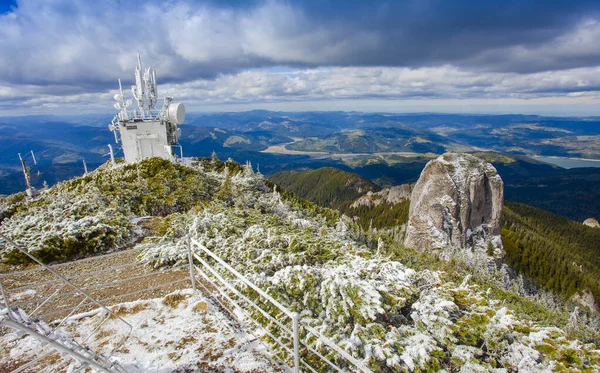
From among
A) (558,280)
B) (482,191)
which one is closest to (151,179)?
(482,191)

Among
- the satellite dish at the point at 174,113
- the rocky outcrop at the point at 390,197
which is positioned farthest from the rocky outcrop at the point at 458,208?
the rocky outcrop at the point at 390,197

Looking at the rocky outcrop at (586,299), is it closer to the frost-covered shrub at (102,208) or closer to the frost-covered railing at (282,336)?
the frost-covered shrub at (102,208)

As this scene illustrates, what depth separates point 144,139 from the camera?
29844 mm

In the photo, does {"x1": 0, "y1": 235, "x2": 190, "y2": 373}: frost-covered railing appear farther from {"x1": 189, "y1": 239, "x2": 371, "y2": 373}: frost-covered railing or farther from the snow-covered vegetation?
{"x1": 189, "y1": 239, "x2": 371, "y2": 373}: frost-covered railing

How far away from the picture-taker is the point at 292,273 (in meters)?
7.58

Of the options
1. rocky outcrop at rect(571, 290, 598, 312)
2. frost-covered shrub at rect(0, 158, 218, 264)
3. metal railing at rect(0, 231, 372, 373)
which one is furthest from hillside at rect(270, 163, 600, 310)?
metal railing at rect(0, 231, 372, 373)

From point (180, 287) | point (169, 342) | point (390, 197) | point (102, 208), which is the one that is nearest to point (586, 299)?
point (390, 197)

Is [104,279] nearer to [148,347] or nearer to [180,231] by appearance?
[180,231]

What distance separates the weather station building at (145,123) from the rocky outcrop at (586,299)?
75764 mm

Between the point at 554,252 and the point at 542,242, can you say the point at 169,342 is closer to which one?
the point at 554,252

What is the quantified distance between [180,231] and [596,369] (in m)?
12.8

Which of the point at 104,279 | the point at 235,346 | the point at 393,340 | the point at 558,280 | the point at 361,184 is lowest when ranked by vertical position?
the point at 361,184

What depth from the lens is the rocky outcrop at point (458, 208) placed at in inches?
1583

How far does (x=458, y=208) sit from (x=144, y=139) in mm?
41514
